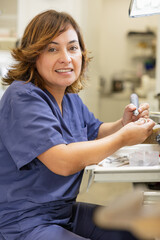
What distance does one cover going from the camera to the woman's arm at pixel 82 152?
96 cm

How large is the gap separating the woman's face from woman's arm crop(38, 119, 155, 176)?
0.30 meters

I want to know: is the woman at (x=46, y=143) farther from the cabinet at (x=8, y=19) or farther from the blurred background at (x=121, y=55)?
the blurred background at (x=121, y=55)

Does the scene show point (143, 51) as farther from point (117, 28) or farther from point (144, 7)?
point (144, 7)

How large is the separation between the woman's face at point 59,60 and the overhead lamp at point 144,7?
321 millimetres

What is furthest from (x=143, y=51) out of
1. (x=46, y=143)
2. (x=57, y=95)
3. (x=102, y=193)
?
(x=46, y=143)

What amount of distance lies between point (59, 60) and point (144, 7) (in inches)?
18.1

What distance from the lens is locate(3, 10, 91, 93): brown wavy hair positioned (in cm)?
114

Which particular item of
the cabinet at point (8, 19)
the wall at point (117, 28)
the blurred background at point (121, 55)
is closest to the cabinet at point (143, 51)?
the blurred background at point (121, 55)

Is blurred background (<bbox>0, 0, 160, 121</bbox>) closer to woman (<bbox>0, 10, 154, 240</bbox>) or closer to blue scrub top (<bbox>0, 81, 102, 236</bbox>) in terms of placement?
woman (<bbox>0, 10, 154, 240</bbox>)

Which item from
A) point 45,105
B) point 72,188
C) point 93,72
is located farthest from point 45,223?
point 93,72

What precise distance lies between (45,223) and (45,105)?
1.17 ft

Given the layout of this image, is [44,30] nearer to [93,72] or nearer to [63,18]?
[63,18]

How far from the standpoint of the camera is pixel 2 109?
1.07 meters

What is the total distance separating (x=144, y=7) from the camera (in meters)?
1.37
